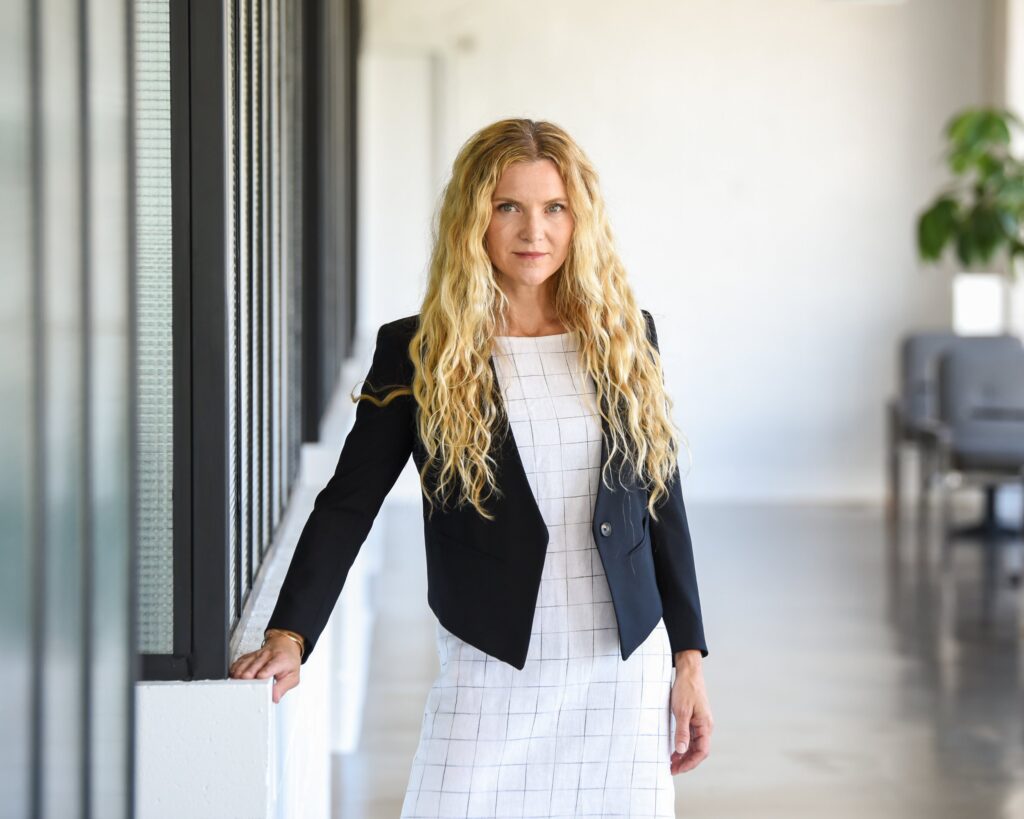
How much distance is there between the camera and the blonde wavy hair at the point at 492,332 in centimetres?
189

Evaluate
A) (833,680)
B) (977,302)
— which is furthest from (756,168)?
(833,680)

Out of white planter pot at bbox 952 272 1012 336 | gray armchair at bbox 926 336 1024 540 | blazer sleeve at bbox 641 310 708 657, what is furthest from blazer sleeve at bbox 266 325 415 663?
white planter pot at bbox 952 272 1012 336

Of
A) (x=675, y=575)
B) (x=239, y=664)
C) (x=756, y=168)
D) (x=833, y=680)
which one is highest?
(x=756, y=168)

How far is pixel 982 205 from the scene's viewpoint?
8953 mm

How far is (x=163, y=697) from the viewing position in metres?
1.86

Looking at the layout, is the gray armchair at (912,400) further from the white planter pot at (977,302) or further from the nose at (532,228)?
the nose at (532,228)

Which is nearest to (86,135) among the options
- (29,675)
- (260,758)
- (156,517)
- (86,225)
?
(86,225)

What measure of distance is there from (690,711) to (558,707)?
19 centimetres

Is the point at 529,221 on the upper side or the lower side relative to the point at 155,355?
upper

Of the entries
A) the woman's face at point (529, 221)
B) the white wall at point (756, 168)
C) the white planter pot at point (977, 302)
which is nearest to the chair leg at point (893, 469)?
the white wall at point (756, 168)

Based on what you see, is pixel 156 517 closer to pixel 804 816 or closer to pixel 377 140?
pixel 804 816

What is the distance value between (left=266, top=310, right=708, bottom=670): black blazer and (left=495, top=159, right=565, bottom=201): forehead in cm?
24

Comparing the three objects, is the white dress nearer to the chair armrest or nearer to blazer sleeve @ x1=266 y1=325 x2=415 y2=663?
blazer sleeve @ x1=266 y1=325 x2=415 y2=663

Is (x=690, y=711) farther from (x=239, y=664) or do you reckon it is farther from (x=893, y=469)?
(x=893, y=469)
